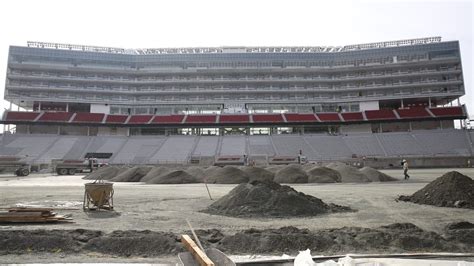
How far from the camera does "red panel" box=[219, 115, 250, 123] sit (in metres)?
68.1

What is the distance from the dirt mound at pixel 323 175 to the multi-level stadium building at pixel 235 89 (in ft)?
114

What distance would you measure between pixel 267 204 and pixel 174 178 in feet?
57.0

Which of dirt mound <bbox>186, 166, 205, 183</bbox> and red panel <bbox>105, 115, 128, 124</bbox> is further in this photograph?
red panel <bbox>105, 115, 128, 124</bbox>

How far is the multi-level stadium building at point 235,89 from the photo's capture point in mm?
67188

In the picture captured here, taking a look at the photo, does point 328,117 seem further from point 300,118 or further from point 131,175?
point 131,175

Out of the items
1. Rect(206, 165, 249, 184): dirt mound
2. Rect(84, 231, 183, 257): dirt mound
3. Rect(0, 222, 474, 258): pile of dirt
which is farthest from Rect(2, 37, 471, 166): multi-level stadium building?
Rect(84, 231, 183, 257): dirt mound

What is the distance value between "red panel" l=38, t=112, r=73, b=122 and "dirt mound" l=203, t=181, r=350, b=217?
207ft

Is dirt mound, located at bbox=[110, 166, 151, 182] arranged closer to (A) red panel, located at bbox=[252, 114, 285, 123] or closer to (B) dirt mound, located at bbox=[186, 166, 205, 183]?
(B) dirt mound, located at bbox=[186, 166, 205, 183]

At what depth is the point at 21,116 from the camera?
64375 millimetres

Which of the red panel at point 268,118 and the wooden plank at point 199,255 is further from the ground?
the red panel at point 268,118

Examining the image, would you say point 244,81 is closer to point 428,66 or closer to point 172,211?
point 428,66

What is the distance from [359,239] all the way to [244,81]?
71315 mm

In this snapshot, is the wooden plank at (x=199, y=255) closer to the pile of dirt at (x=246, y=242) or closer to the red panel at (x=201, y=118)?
the pile of dirt at (x=246, y=242)

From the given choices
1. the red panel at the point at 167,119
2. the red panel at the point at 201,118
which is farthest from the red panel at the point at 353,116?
the red panel at the point at 167,119
